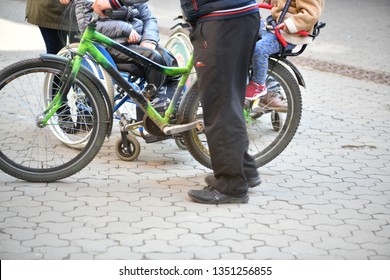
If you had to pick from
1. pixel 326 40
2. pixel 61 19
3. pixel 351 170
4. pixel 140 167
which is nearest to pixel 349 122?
pixel 351 170

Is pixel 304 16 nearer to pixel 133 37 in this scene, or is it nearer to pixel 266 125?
pixel 266 125

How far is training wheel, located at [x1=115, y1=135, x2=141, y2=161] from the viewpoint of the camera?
6.75 metres

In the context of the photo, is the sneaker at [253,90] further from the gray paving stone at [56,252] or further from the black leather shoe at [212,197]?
the gray paving stone at [56,252]

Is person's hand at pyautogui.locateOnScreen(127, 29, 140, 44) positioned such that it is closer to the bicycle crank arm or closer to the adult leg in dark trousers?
the bicycle crank arm

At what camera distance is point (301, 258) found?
4.89 m

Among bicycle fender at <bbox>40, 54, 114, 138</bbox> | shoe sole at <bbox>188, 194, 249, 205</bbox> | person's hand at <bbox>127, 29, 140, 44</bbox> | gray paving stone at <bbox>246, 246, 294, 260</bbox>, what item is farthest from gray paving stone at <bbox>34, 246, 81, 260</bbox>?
person's hand at <bbox>127, 29, 140, 44</bbox>

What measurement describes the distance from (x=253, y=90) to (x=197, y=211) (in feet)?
3.46

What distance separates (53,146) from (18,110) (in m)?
1.28

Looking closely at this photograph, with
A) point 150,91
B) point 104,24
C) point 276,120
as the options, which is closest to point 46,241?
point 150,91

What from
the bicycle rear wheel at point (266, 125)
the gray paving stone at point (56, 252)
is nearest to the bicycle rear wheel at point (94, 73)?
the bicycle rear wheel at point (266, 125)

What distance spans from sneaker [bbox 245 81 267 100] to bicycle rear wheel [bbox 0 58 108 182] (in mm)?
1037

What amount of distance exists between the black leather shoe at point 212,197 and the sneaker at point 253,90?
0.77 m

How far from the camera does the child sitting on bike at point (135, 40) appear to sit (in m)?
6.53

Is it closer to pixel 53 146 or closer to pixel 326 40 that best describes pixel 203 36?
pixel 53 146
